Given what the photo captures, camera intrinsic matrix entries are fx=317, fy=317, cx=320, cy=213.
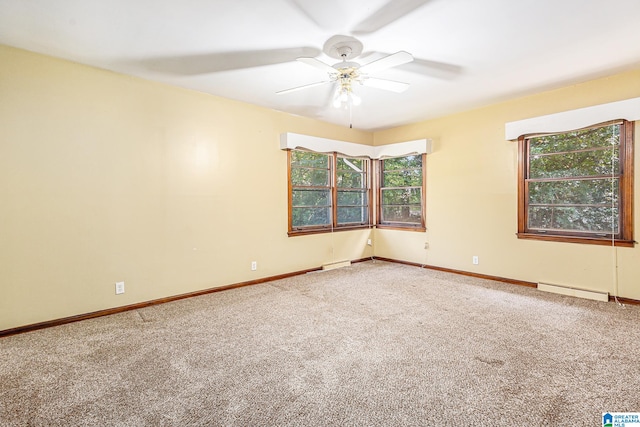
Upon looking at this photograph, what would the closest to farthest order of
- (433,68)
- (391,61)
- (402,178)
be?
(391,61), (433,68), (402,178)

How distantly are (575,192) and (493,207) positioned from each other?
92 centimetres

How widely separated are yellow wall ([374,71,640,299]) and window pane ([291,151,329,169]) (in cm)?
140

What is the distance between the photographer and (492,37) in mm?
2586

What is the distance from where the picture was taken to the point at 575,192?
12.5ft

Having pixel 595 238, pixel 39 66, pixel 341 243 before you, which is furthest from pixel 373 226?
pixel 39 66

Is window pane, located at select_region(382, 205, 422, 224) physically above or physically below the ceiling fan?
below

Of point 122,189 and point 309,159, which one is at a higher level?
point 309,159

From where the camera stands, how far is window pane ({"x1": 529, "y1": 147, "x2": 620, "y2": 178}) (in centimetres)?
358

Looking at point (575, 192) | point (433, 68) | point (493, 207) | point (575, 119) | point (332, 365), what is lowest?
point (332, 365)

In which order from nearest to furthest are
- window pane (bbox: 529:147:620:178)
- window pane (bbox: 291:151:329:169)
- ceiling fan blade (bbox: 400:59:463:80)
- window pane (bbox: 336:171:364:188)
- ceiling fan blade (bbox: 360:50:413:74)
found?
ceiling fan blade (bbox: 360:50:413:74) → ceiling fan blade (bbox: 400:59:463:80) → window pane (bbox: 529:147:620:178) → window pane (bbox: 291:151:329:169) → window pane (bbox: 336:171:364:188)

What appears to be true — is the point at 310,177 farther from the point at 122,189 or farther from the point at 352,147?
the point at 122,189

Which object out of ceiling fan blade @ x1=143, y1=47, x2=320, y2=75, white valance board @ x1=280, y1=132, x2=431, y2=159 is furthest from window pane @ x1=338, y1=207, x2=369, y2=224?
ceiling fan blade @ x1=143, y1=47, x2=320, y2=75

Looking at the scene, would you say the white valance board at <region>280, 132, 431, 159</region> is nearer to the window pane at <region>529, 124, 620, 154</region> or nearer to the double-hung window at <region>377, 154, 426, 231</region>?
the double-hung window at <region>377, 154, 426, 231</region>

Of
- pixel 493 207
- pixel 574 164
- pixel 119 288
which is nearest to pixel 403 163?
pixel 493 207
